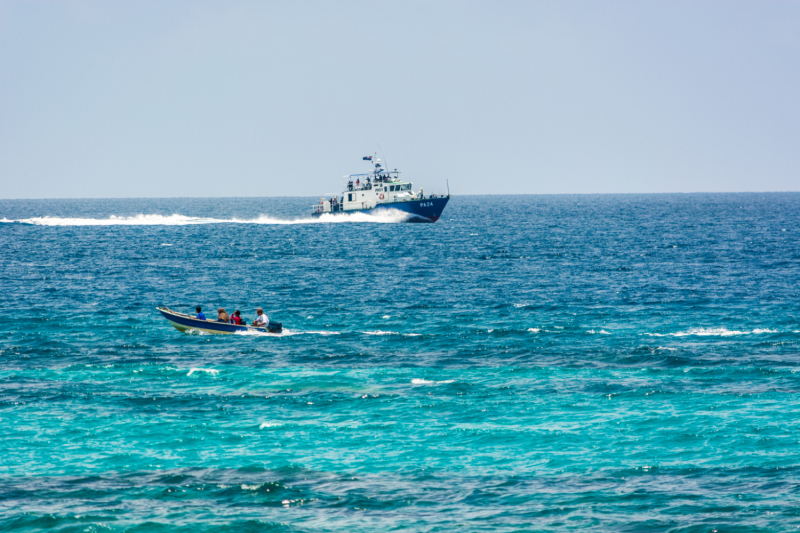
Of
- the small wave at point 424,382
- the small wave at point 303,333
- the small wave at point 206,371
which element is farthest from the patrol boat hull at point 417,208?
the small wave at point 424,382

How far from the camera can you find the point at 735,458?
24750 millimetres

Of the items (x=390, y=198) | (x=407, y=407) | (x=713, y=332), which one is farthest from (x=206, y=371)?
(x=390, y=198)

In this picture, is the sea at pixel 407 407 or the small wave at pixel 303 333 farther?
the small wave at pixel 303 333

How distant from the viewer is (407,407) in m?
30.3

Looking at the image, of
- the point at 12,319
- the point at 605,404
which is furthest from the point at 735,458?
the point at 12,319

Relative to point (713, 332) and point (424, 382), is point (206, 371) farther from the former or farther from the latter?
point (713, 332)

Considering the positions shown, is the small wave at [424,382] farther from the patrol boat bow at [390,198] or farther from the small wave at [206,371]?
the patrol boat bow at [390,198]

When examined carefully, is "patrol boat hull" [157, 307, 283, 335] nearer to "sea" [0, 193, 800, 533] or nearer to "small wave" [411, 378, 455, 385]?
"sea" [0, 193, 800, 533]

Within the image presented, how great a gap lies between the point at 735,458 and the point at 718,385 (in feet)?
28.0

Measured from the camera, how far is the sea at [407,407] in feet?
70.0

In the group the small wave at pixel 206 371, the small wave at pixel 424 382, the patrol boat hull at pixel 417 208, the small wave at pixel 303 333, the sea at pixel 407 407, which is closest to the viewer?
the sea at pixel 407 407

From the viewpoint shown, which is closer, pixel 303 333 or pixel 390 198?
pixel 303 333

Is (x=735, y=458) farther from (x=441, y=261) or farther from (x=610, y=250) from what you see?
(x=610, y=250)

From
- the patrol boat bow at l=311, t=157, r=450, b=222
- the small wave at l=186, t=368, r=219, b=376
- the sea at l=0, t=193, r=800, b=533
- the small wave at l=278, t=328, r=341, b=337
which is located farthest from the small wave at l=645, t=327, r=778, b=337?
the patrol boat bow at l=311, t=157, r=450, b=222
